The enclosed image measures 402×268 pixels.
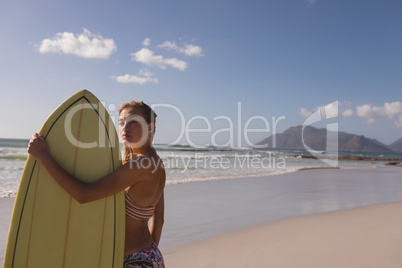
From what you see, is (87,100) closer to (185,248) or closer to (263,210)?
(185,248)

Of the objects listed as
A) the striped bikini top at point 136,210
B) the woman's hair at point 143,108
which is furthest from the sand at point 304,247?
the woman's hair at point 143,108

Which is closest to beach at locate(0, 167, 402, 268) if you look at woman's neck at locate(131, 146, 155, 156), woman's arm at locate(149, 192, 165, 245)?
woman's arm at locate(149, 192, 165, 245)

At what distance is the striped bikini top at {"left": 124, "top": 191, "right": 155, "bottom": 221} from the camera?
146 cm

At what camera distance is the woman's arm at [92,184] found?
1.30 m

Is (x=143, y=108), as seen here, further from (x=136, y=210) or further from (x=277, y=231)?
(x=277, y=231)

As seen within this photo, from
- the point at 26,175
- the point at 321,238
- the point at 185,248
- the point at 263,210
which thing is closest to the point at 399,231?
the point at 321,238

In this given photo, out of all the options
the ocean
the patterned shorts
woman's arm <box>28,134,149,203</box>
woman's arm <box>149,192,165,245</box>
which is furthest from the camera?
the ocean

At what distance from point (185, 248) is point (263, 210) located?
91.4 inches

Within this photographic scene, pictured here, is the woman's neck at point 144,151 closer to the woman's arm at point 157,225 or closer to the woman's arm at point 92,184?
the woman's arm at point 92,184

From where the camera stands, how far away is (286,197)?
262 inches

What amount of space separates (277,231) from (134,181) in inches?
124

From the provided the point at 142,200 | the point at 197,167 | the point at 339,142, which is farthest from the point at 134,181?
the point at 339,142

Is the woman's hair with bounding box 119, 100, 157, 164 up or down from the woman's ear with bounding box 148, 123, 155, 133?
up

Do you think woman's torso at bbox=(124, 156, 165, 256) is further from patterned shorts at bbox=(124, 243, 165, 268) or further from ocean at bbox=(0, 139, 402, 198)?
ocean at bbox=(0, 139, 402, 198)
